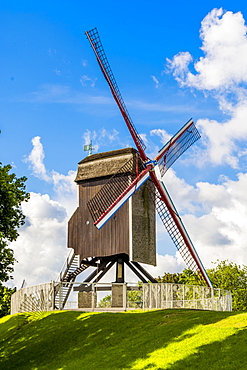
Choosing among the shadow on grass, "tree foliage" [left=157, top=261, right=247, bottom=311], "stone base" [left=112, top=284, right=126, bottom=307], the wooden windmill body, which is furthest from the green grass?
"tree foliage" [left=157, top=261, right=247, bottom=311]

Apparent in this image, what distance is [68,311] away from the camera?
31.1 metres

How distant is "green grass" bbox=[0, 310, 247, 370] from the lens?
17.8 meters

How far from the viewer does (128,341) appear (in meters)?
22.2

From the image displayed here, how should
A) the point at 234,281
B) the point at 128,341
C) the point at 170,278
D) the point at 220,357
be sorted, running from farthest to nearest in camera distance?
the point at 170,278 → the point at 234,281 → the point at 128,341 → the point at 220,357

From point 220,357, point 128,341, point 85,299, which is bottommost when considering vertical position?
point 128,341

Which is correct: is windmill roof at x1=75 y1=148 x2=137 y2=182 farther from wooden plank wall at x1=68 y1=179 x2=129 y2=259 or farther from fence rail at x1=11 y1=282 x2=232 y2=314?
fence rail at x1=11 y1=282 x2=232 y2=314

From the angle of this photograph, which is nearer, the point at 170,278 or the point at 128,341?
the point at 128,341

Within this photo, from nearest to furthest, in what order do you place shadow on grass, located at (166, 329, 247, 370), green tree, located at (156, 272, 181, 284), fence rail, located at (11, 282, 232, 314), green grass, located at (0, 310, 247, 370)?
shadow on grass, located at (166, 329, 247, 370)
green grass, located at (0, 310, 247, 370)
fence rail, located at (11, 282, 232, 314)
green tree, located at (156, 272, 181, 284)

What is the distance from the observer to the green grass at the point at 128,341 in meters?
17.8

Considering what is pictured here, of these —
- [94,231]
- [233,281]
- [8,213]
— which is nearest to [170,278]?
[233,281]

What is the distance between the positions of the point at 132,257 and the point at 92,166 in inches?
302

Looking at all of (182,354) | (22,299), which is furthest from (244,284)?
(182,354)

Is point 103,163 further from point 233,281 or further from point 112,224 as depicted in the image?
point 233,281

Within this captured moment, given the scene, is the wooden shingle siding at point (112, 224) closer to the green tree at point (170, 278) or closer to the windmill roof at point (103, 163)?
the windmill roof at point (103, 163)
